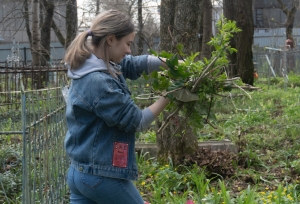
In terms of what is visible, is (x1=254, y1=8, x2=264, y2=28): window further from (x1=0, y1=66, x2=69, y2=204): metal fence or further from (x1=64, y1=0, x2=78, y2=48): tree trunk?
(x1=0, y1=66, x2=69, y2=204): metal fence

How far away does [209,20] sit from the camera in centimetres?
1667

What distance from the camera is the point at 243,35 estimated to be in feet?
49.5

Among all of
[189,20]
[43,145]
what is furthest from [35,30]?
[43,145]

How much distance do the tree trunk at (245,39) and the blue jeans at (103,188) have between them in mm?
12524

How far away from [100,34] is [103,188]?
736 mm

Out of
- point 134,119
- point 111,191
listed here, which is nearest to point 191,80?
Result: point 134,119

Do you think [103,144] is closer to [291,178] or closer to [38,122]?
[38,122]

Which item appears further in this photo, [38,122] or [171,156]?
[171,156]

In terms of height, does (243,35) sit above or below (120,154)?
above

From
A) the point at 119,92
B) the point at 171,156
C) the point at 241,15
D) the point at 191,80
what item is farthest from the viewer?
the point at 241,15

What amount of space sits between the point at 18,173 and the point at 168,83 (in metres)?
2.85

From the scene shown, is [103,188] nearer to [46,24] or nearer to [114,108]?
[114,108]

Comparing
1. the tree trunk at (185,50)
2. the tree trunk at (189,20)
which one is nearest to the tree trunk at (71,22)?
the tree trunk at (185,50)

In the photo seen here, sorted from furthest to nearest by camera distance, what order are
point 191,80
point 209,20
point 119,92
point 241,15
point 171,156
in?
1. point 209,20
2. point 241,15
3. point 171,156
4. point 191,80
5. point 119,92
